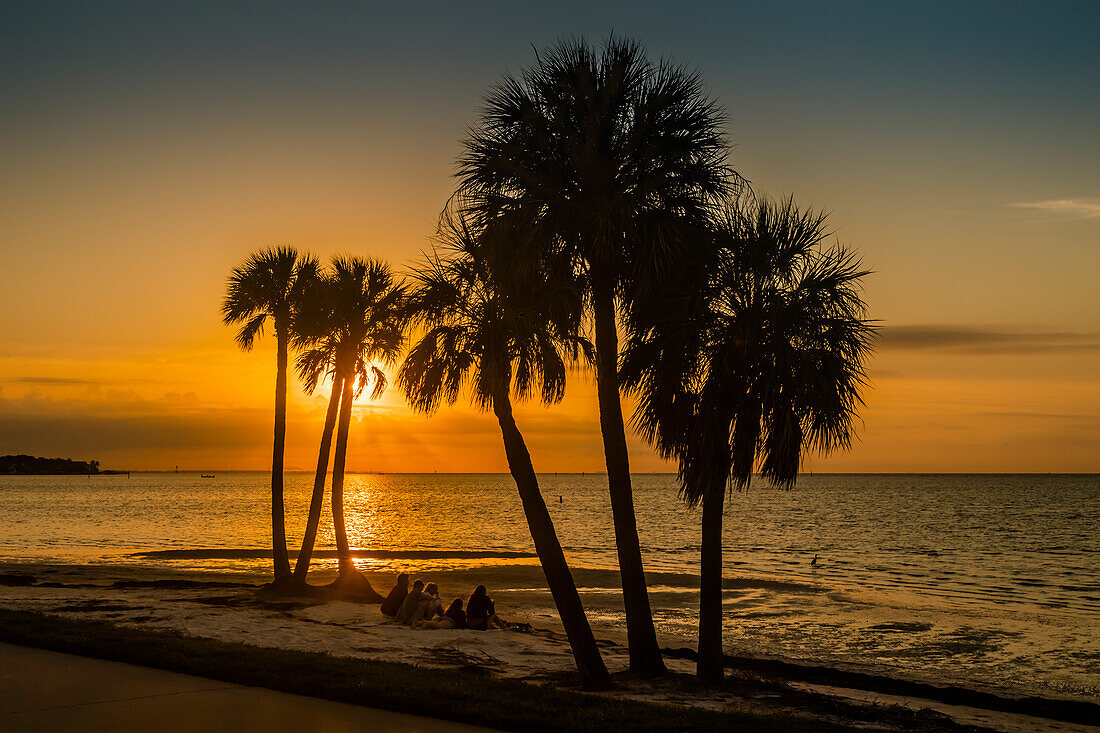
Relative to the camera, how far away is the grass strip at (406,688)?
899 centimetres

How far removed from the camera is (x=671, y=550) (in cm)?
6150

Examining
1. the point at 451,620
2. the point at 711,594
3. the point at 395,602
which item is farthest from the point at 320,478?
the point at 711,594

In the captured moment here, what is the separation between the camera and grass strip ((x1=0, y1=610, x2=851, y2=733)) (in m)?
8.99

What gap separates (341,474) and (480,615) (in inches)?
378

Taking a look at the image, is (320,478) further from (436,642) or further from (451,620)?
(436,642)

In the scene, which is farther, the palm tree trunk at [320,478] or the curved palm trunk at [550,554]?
the palm tree trunk at [320,478]

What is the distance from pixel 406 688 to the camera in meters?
10.2

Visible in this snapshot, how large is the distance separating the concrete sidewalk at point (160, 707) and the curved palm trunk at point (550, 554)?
5077mm

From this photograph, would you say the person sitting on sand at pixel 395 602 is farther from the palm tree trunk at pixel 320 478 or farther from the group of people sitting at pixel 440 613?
the palm tree trunk at pixel 320 478

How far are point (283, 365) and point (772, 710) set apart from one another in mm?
19867

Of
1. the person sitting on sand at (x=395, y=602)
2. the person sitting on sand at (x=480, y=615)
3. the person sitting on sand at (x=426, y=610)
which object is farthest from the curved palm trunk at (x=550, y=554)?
the person sitting on sand at (x=395, y=602)

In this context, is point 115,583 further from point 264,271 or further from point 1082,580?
point 1082,580

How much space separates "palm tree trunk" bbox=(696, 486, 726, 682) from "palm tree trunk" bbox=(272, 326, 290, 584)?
16.2 m

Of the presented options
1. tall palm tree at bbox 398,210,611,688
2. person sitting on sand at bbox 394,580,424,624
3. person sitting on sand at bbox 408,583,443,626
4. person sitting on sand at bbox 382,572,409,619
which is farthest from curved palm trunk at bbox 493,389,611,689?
person sitting on sand at bbox 382,572,409,619
